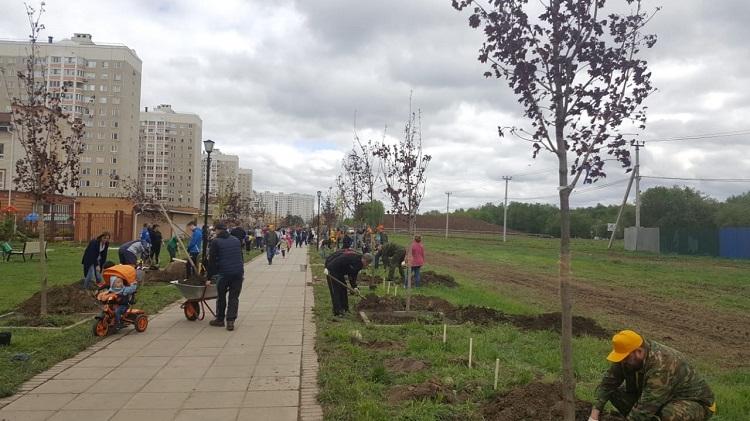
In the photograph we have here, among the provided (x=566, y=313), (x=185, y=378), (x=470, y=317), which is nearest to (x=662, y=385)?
(x=566, y=313)

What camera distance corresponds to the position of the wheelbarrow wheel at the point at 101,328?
8492 millimetres

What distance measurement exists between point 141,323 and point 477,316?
5770mm

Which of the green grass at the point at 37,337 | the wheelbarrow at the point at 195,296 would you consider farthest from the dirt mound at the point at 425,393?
the wheelbarrow at the point at 195,296

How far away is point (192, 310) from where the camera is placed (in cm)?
1029

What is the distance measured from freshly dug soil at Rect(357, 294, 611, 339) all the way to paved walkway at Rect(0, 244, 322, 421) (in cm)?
169

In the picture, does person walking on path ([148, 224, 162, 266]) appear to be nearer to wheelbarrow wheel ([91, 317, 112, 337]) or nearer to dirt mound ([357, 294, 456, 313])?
dirt mound ([357, 294, 456, 313])

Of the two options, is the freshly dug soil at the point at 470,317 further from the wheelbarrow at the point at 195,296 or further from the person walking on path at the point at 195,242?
the person walking on path at the point at 195,242

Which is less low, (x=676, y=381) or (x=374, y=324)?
(x=676, y=381)

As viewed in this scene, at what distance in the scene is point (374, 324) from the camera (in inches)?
389

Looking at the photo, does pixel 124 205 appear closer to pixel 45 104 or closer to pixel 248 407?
pixel 45 104

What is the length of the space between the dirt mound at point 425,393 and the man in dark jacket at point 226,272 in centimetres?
448

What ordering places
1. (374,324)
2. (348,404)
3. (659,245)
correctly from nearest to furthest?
(348,404), (374,324), (659,245)

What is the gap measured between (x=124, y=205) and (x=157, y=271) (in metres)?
32.5

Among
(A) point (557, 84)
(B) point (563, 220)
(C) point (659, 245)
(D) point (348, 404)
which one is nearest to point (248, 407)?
(D) point (348, 404)
